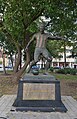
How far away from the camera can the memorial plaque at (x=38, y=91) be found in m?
9.82

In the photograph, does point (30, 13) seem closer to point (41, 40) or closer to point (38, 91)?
point (41, 40)

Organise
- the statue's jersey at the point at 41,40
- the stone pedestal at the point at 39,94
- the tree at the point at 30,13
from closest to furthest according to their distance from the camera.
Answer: the stone pedestal at the point at 39,94 → the statue's jersey at the point at 41,40 → the tree at the point at 30,13

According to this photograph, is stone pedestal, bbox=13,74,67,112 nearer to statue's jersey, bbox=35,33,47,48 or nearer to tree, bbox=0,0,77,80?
statue's jersey, bbox=35,33,47,48

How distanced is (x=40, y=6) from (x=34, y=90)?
821 centimetres

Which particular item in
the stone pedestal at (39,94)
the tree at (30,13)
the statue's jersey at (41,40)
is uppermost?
the tree at (30,13)

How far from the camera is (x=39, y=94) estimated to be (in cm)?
983

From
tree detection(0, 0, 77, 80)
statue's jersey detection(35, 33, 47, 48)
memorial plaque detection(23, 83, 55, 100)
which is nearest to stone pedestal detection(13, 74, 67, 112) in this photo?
memorial plaque detection(23, 83, 55, 100)

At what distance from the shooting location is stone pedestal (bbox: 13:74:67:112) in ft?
32.2

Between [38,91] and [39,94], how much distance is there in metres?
0.11

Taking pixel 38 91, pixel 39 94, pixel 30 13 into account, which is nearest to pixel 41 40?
pixel 38 91

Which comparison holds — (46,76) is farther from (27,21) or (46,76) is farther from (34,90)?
(27,21)

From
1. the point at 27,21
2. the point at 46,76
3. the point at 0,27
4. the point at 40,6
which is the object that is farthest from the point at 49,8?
the point at 46,76

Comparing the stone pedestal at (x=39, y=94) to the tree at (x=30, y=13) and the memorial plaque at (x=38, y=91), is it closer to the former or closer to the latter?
the memorial plaque at (x=38, y=91)

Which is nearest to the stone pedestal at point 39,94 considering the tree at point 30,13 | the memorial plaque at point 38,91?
the memorial plaque at point 38,91
